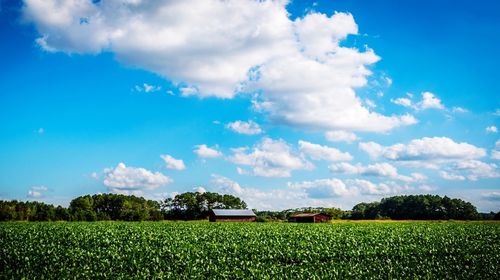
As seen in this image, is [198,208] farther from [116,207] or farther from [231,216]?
[231,216]

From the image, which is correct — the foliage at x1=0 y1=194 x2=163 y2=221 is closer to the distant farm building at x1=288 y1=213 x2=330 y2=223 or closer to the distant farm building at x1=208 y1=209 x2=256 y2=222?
Answer: the distant farm building at x1=208 y1=209 x2=256 y2=222

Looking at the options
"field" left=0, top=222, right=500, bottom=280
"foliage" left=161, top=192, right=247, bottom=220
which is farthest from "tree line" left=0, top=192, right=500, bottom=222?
"field" left=0, top=222, right=500, bottom=280

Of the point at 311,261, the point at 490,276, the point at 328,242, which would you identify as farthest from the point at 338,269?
the point at 328,242

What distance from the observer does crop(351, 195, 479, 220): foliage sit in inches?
4759

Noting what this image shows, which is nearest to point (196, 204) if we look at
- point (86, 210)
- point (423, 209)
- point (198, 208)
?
point (198, 208)

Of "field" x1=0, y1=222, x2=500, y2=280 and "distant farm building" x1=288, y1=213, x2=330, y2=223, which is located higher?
"field" x1=0, y1=222, x2=500, y2=280

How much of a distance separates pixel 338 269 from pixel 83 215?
7870cm

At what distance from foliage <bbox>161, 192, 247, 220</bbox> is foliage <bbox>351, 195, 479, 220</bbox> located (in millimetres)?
45021

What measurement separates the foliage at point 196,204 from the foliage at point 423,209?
45021 mm

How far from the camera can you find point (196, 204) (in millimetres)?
116312

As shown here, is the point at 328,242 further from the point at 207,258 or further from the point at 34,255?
the point at 34,255

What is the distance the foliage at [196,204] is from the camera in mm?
113062

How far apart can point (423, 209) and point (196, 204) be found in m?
74.3

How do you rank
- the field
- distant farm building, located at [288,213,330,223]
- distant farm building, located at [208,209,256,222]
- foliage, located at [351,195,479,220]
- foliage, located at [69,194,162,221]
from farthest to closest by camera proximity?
1. foliage, located at [351,195,479,220]
2. foliage, located at [69,194,162,221]
3. distant farm building, located at [208,209,256,222]
4. distant farm building, located at [288,213,330,223]
5. the field
